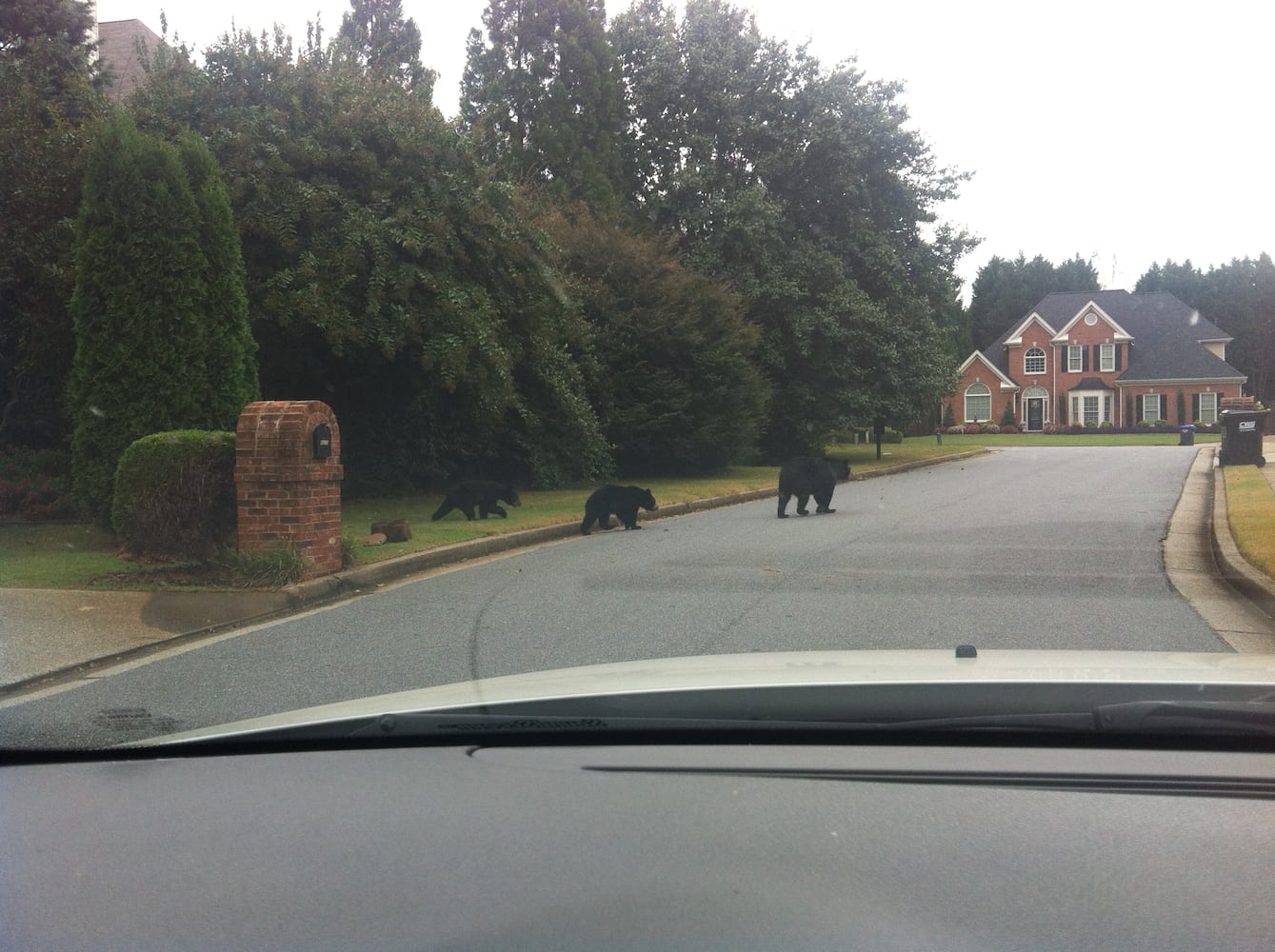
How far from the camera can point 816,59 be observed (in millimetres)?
35656

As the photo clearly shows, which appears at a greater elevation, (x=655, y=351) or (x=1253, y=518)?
(x=655, y=351)

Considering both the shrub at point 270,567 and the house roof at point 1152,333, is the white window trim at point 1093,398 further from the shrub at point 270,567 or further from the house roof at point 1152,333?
the shrub at point 270,567

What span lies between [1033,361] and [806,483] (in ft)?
186

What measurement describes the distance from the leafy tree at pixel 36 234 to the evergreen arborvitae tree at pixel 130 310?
6.56 ft

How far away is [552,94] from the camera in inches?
1596

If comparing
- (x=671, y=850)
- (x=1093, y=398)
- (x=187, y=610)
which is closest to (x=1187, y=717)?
(x=671, y=850)

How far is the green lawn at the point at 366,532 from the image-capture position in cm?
1088

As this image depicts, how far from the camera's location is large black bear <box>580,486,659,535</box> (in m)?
15.9

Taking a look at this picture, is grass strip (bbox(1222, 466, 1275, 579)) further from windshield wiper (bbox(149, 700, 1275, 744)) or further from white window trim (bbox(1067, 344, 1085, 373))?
white window trim (bbox(1067, 344, 1085, 373))

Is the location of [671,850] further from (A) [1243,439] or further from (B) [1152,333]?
(B) [1152,333]

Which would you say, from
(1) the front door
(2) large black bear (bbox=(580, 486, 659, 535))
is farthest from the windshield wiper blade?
(1) the front door

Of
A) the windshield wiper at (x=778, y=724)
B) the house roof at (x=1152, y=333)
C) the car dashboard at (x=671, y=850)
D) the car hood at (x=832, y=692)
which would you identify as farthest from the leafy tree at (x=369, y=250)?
the house roof at (x=1152, y=333)

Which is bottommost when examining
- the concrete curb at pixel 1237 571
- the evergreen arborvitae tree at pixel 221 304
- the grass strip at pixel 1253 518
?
the concrete curb at pixel 1237 571

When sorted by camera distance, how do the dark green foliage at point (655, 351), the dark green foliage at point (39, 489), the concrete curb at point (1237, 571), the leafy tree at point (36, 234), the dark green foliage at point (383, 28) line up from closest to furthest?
the concrete curb at point (1237, 571)
the leafy tree at point (36, 234)
the dark green foliage at point (39, 489)
the dark green foliage at point (655, 351)
the dark green foliage at point (383, 28)
